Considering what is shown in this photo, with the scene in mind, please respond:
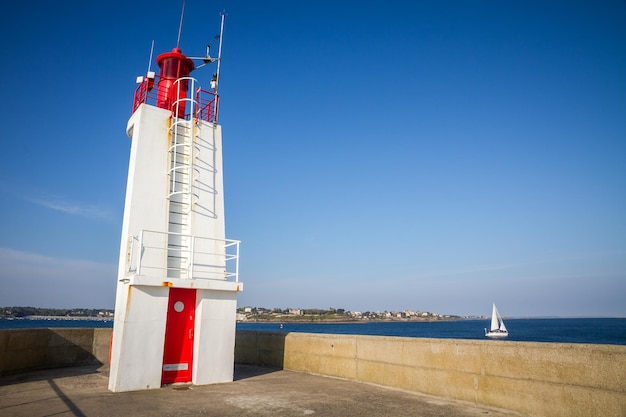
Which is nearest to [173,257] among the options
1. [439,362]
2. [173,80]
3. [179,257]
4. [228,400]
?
[179,257]

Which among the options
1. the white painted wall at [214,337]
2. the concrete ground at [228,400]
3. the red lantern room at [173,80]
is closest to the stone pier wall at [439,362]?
the concrete ground at [228,400]

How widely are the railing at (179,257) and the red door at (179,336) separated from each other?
2.00 ft

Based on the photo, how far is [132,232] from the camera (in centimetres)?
1066

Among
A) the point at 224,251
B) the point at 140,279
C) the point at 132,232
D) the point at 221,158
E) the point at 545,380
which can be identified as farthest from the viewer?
the point at 221,158

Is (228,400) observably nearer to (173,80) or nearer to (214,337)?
(214,337)

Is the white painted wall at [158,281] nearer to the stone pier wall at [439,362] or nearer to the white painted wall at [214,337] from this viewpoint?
the white painted wall at [214,337]

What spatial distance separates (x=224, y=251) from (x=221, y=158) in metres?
2.90

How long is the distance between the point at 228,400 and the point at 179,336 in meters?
2.81

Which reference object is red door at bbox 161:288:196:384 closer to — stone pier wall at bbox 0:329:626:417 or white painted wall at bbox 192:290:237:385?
white painted wall at bbox 192:290:237:385

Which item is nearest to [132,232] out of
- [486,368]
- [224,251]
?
[224,251]

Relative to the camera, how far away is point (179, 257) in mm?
11336

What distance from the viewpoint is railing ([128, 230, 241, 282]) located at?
10.5 m

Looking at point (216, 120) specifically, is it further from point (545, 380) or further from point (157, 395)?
point (545, 380)

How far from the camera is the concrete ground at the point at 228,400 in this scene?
7398mm
